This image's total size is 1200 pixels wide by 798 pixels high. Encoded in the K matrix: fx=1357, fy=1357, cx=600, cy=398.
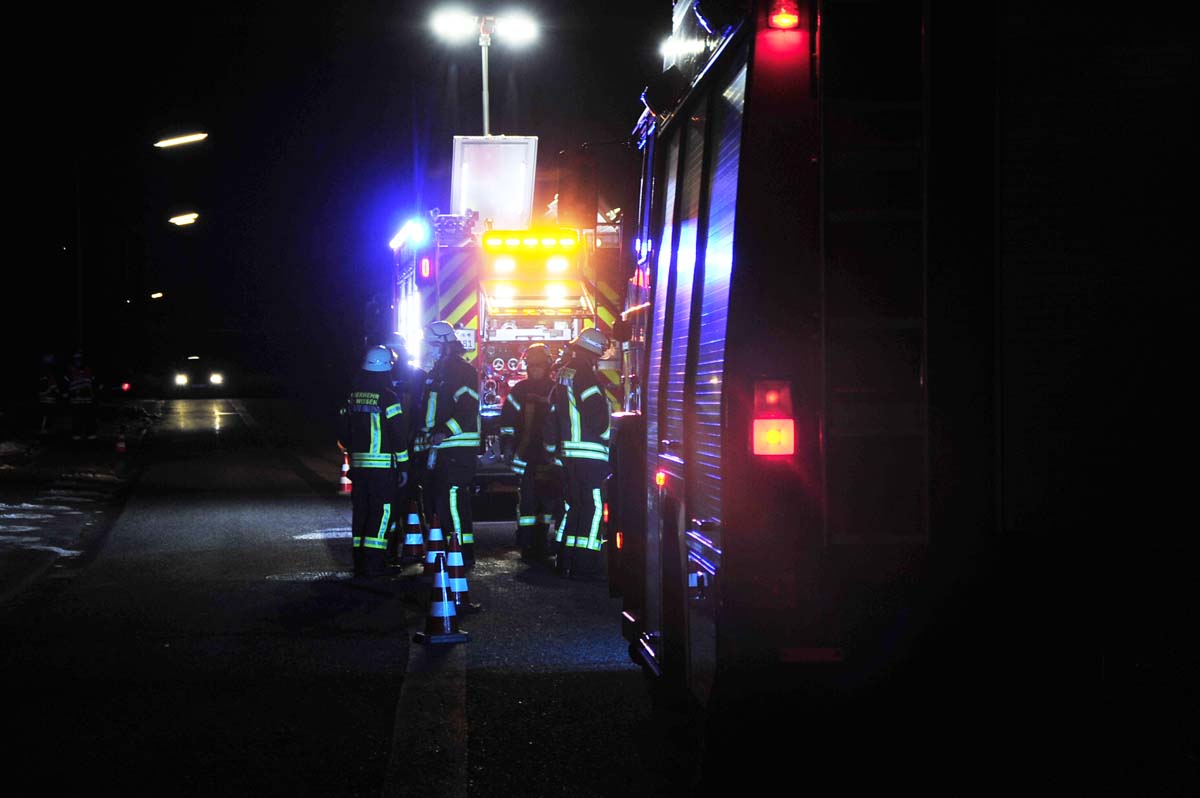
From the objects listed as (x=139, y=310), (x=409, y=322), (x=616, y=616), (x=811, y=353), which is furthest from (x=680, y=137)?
(x=139, y=310)

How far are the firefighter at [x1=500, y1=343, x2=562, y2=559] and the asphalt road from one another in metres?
0.36

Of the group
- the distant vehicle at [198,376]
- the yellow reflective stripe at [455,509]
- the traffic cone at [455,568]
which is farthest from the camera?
the distant vehicle at [198,376]

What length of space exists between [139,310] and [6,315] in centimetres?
3052

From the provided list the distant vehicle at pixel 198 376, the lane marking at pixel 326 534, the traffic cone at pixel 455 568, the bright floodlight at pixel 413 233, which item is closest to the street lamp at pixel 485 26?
the bright floodlight at pixel 413 233

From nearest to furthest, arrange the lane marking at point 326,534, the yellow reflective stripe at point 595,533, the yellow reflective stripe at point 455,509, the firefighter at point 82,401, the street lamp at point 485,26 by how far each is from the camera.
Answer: the yellow reflective stripe at point 455,509 → the yellow reflective stripe at point 595,533 → the lane marking at point 326,534 → the street lamp at point 485,26 → the firefighter at point 82,401

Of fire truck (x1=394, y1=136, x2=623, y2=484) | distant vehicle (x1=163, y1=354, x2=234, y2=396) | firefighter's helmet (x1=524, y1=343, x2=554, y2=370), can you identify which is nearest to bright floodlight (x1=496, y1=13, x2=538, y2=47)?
fire truck (x1=394, y1=136, x2=623, y2=484)

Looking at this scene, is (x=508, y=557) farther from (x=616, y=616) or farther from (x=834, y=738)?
(x=834, y=738)

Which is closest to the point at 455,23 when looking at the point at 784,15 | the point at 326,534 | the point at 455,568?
the point at 326,534

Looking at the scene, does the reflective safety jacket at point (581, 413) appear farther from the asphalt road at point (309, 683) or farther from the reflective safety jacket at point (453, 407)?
the asphalt road at point (309, 683)

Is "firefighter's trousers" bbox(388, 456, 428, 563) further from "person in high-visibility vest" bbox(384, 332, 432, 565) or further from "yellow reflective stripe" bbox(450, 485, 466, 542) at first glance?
"yellow reflective stripe" bbox(450, 485, 466, 542)

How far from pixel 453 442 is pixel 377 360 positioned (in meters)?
0.90

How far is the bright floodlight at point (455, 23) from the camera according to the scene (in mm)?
19047

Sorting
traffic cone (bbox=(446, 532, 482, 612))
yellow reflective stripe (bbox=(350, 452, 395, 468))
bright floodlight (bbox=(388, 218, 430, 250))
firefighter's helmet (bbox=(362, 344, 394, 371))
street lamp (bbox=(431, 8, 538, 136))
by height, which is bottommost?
traffic cone (bbox=(446, 532, 482, 612))

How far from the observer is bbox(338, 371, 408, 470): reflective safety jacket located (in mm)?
10820
